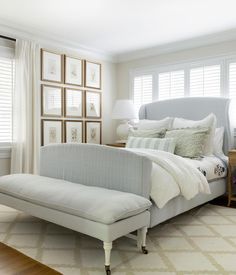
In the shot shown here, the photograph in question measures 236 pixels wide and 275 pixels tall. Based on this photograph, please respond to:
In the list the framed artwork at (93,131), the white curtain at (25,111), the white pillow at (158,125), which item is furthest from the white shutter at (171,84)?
the white curtain at (25,111)

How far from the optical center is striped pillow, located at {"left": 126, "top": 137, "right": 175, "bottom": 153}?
3672mm

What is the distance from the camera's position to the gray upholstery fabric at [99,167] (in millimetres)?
2445

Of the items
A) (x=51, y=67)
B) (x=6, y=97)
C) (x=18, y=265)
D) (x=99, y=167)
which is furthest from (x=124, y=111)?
(x=18, y=265)

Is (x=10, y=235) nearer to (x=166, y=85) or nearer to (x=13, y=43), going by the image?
(x=13, y=43)

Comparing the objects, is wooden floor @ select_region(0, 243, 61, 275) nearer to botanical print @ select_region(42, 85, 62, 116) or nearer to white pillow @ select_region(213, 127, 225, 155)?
botanical print @ select_region(42, 85, 62, 116)

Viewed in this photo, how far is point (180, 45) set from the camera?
4926 millimetres

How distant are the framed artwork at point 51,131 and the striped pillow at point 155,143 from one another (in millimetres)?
1499

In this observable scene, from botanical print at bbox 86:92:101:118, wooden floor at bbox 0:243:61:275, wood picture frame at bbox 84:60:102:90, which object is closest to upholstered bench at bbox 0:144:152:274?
wooden floor at bbox 0:243:61:275

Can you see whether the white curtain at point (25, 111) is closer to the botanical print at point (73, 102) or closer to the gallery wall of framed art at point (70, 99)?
the gallery wall of framed art at point (70, 99)

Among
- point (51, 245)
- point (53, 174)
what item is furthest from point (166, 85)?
point (51, 245)

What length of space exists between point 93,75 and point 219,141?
2576mm

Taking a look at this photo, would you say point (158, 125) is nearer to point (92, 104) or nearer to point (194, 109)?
point (194, 109)

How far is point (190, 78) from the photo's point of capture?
490 centimetres

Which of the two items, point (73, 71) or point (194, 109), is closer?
point (194, 109)
